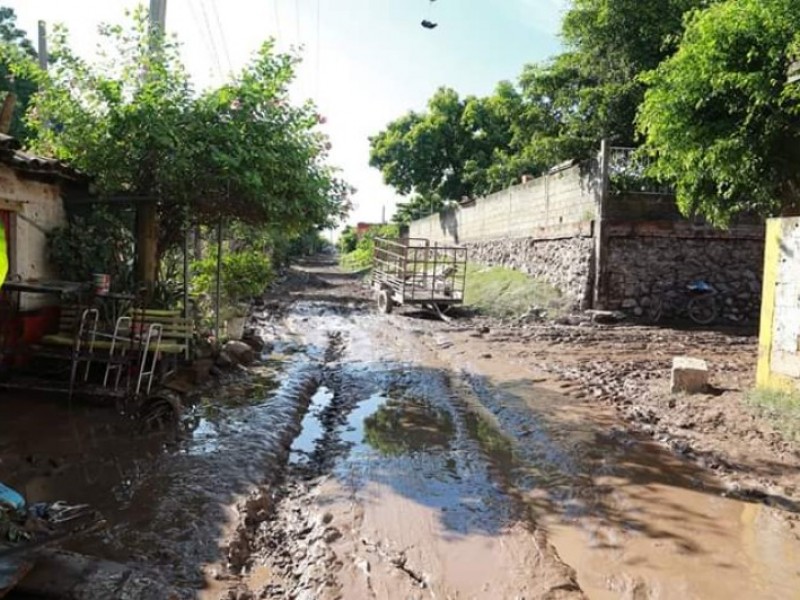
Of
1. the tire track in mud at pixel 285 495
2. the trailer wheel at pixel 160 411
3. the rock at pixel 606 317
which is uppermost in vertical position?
the rock at pixel 606 317

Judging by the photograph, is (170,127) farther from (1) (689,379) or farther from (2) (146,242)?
(1) (689,379)

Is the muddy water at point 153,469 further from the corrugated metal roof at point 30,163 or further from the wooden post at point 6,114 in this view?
the wooden post at point 6,114

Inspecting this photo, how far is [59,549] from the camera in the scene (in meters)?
3.52

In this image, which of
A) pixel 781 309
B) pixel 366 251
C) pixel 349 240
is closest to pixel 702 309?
pixel 781 309

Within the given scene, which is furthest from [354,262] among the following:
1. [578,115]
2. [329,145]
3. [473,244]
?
[329,145]

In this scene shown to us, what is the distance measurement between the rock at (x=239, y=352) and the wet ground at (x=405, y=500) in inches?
52.2

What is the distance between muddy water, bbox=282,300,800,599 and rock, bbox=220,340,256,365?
6.64 feet

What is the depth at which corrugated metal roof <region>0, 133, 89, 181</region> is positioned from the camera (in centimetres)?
626

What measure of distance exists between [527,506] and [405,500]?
3.12 ft

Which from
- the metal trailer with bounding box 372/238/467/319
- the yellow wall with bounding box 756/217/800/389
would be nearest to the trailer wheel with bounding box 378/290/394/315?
the metal trailer with bounding box 372/238/467/319

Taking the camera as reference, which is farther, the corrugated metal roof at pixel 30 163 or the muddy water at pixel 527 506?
the corrugated metal roof at pixel 30 163

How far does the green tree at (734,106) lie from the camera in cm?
705

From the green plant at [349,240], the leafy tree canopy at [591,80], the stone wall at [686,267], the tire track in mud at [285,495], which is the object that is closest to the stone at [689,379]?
the tire track in mud at [285,495]

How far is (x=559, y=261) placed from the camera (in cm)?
1581
